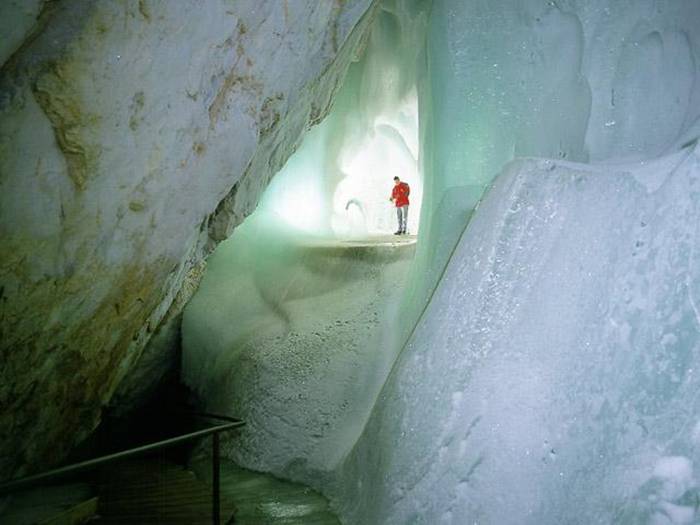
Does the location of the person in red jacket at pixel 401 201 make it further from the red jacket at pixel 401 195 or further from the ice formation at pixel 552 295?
the ice formation at pixel 552 295

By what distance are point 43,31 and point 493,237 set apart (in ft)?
10.1

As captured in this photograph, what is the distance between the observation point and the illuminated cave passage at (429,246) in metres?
2.94

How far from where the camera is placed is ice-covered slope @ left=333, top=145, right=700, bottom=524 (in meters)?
2.69

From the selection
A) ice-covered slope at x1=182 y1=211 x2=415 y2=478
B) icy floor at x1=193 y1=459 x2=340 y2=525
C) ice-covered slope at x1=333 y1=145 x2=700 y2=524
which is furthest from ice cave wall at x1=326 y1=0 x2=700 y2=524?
ice-covered slope at x1=182 y1=211 x2=415 y2=478

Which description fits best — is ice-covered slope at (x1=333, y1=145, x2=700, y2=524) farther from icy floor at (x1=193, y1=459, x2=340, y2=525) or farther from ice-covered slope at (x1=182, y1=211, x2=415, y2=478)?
ice-covered slope at (x1=182, y1=211, x2=415, y2=478)

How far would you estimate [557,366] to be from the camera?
3.28 m

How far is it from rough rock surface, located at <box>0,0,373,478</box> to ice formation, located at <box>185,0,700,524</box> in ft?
5.91

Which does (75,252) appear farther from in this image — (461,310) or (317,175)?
(317,175)

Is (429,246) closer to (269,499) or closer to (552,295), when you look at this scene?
(552,295)

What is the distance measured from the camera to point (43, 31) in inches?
117

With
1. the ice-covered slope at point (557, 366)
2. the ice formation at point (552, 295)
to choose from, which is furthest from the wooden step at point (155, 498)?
the ice-covered slope at point (557, 366)

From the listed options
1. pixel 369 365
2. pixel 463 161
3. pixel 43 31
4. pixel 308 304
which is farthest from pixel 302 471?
pixel 43 31

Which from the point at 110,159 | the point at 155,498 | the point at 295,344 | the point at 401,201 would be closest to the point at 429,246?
the point at 295,344

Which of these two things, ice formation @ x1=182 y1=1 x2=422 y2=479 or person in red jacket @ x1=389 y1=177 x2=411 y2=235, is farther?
person in red jacket @ x1=389 y1=177 x2=411 y2=235
